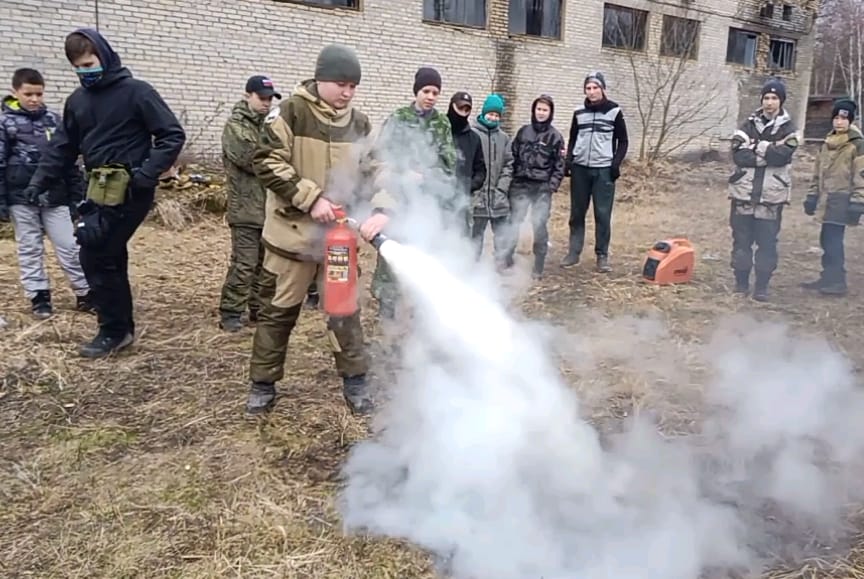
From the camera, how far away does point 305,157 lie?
11.3ft

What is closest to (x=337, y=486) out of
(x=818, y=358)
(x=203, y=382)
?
(x=203, y=382)

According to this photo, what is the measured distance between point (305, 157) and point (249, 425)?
1.45 meters

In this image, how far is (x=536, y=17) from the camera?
53.6ft

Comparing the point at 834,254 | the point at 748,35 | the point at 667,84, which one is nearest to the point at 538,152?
the point at 834,254

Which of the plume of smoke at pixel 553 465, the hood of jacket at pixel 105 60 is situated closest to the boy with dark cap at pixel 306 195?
the plume of smoke at pixel 553 465

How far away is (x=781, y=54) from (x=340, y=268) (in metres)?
25.3

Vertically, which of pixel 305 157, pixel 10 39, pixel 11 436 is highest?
pixel 10 39

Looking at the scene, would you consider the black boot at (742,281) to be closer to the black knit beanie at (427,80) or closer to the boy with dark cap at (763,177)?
the boy with dark cap at (763,177)

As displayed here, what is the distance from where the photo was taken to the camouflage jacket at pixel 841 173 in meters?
6.59

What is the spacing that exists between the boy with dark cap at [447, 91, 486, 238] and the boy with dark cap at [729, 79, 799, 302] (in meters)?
2.37

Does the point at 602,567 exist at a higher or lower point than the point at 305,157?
lower

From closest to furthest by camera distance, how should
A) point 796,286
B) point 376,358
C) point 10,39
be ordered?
point 376,358
point 796,286
point 10,39

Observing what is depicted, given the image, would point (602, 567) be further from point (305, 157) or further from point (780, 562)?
point (305, 157)

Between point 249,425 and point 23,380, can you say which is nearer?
point 249,425
